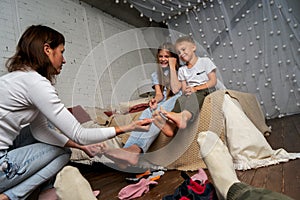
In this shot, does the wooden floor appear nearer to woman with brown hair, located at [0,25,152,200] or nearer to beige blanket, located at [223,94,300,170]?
beige blanket, located at [223,94,300,170]

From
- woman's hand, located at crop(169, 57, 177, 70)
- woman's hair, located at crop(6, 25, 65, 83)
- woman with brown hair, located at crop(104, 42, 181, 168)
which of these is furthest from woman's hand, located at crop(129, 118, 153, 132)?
woman's hand, located at crop(169, 57, 177, 70)

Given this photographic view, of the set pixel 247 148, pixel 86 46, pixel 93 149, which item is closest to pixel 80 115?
pixel 93 149

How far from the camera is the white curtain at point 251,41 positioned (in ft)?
8.98

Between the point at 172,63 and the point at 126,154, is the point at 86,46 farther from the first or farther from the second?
the point at 126,154

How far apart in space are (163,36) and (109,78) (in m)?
1.00

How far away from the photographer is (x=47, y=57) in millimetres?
1040

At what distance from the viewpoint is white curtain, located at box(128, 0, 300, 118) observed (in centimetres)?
274

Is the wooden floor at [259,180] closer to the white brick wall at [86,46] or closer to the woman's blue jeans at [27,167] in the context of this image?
the woman's blue jeans at [27,167]

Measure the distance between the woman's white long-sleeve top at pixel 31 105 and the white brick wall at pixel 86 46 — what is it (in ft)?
5.09

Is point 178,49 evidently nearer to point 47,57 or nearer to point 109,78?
point 47,57

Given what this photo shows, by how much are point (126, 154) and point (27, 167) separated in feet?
1.48

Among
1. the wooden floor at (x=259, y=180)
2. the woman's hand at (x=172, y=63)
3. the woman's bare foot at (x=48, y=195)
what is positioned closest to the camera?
the wooden floor at (x=259, y=180)

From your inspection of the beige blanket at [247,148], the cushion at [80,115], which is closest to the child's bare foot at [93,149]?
the beige blanket at [247,148]

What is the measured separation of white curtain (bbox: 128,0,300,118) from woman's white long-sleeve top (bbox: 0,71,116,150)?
2469 mm
